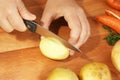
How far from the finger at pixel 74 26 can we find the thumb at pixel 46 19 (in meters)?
0.06

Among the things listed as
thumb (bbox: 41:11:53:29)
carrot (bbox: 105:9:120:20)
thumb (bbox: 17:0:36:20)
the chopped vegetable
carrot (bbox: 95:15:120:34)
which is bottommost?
the chopped vegetable

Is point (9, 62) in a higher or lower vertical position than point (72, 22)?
lower

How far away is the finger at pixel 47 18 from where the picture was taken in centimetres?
110

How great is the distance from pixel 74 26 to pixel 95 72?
0.72 feet

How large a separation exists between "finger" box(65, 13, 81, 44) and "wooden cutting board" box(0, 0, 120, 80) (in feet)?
0.21

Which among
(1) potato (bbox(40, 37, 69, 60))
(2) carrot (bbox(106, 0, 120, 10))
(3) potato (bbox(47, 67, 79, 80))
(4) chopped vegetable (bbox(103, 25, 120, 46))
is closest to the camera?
(3) potato (bbox(47, 67, 79, 80))

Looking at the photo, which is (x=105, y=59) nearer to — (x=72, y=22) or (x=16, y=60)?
(x=72, y=22)

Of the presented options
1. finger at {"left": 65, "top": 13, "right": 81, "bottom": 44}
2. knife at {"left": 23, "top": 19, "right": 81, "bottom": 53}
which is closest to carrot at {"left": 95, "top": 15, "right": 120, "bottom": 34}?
finger at {"left": 65, "top": 13, "right": 81, "bottom": 44}

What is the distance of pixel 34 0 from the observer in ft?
4.12

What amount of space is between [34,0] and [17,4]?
0.72 ft

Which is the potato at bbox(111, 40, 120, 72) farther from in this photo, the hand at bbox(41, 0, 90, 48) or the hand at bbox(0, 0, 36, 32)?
the hand at bbox(0, 0, 36, 32)

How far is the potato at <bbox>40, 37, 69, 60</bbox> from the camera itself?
40.1 inches

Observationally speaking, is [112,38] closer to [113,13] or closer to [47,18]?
[113,13]

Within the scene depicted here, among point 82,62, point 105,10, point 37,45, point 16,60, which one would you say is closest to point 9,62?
point 16,60
